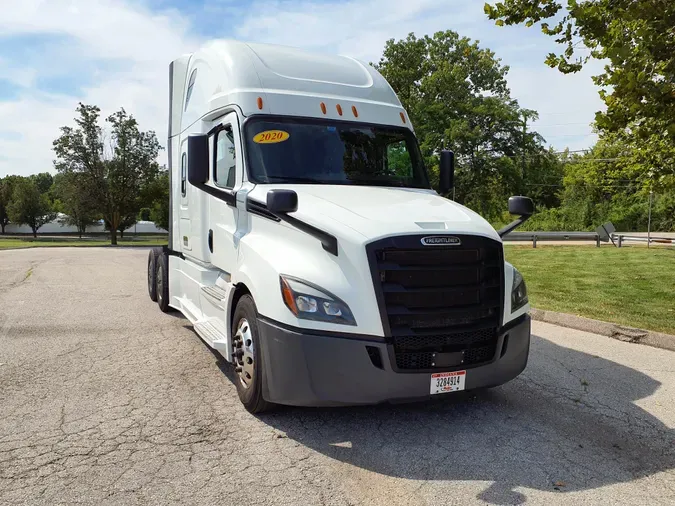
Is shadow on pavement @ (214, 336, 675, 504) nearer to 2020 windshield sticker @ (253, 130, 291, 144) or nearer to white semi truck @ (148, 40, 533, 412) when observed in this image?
white semi truck @ (148, 40, 533, 412)

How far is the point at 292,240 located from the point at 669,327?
589 centimetres

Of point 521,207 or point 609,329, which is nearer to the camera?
point 521,207

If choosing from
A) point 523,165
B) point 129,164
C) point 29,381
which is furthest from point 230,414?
point 129,164

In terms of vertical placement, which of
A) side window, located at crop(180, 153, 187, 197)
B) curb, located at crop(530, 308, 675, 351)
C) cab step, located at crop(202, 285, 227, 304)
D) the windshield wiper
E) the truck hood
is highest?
side window, located at crop(180, 153, 187, 197)

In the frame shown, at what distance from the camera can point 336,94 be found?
229 inches

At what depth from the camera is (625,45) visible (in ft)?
24.0

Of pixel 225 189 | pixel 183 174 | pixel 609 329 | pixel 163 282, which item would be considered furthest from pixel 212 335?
pixel 609 329

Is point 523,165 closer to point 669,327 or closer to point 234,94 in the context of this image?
point 669,327

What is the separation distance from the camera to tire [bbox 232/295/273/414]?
14.2 ft

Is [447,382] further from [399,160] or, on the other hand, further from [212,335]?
[399,160]

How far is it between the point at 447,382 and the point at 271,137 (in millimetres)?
2732

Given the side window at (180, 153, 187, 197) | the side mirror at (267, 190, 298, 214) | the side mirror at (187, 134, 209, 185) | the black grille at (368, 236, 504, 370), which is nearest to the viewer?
the black grille at (368, 236, 504, 370)

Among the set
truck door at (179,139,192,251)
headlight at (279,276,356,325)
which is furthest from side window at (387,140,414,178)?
truck door at (179,139,192,251)

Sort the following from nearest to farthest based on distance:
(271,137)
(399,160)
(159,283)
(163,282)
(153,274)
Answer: (271,137), (399,160), (163,282), (159,283), (153,274)
